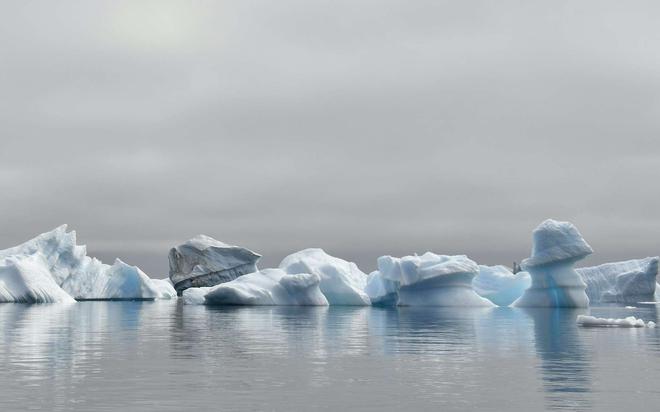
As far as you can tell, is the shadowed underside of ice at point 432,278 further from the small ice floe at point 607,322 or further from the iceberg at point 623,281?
the iceberg at point 623,281

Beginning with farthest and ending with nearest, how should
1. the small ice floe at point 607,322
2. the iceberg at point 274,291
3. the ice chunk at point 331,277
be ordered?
the ice chunk at point 331,277 → the iceberg at point 274,291 → the small ice floe at point 607,322

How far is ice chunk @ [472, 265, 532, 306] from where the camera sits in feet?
213

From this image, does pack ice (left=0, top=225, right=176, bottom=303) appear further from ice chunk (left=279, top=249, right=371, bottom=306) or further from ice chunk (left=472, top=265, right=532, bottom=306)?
ice chunk (left=472, top=265, right=532, bottom=306)

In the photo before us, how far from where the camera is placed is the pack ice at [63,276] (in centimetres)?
6038

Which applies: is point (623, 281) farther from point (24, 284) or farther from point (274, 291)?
point (24, 284)

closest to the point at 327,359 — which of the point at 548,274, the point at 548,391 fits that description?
the point at 548,391

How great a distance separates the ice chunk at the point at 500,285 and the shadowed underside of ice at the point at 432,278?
27.6 ft

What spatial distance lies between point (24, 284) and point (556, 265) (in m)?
33.9

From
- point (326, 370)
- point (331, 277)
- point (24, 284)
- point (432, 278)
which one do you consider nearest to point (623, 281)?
point (331, 277)

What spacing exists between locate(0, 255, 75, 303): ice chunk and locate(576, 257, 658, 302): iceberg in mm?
49754

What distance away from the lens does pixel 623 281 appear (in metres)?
85.2

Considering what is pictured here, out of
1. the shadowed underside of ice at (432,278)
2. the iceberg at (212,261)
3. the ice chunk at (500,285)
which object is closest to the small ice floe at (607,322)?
the shadowed underside of ice at (432,278)

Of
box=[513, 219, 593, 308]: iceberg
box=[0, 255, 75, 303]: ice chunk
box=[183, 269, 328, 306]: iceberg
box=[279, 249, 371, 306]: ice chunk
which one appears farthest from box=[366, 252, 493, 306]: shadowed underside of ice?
box=[0, 255, 75, 303]: ice chunk

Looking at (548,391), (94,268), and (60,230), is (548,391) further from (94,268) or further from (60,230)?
(94,268)
